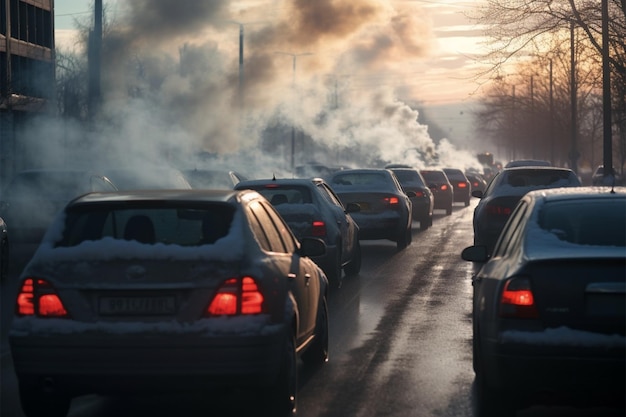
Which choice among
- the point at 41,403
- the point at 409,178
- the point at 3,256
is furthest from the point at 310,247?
the point at 409,178

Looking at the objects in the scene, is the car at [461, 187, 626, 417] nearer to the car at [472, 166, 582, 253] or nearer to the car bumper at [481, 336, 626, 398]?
the car bumper at [481, 336, 626, 398]

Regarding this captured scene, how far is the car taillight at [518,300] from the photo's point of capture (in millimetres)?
7227

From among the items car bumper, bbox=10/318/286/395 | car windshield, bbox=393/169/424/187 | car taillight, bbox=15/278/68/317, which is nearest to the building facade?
car windshield, bbox=393/169/424/187

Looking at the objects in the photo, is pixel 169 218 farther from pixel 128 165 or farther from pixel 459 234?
pixel 128 165

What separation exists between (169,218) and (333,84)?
81719mm

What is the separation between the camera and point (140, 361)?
727 cm

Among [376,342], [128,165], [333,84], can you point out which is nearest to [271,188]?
[376,342]

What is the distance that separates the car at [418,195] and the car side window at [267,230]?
74.9 feet

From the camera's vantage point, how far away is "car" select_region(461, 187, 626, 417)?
23.1ft

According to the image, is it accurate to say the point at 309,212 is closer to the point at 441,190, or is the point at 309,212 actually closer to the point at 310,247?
the point at 310,247

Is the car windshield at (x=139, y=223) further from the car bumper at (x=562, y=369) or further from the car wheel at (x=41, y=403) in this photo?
the car bumper at (x=562, y=369)

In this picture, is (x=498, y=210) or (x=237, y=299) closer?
(x=237, y=299)

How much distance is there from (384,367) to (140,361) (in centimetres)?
313

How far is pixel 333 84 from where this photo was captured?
90.1 m
